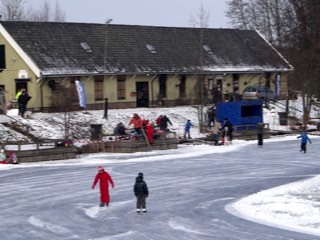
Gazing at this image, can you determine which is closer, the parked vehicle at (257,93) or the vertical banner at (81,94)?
the vertical banner at (81,94)

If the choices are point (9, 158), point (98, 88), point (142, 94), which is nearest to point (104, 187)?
point (9, 158)

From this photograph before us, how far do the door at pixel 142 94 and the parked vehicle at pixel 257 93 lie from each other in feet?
27.0

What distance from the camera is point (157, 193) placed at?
85.4 ft

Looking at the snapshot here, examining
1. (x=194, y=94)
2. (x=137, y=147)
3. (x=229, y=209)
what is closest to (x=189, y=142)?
(x=137, y=147)

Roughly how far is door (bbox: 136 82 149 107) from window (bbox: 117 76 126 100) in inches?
51.5

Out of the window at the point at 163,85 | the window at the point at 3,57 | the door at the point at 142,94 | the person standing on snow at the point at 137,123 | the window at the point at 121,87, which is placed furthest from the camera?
the window at the point at 163,85

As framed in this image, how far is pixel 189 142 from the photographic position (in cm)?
4484

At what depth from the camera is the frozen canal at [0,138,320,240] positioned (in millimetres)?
19250

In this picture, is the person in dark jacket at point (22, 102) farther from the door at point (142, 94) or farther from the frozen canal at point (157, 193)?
the door at point (142, 94)

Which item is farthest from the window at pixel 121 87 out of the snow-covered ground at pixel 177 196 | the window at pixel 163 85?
the snow-covered ground at pixel 177 196

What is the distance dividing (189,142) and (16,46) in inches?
521

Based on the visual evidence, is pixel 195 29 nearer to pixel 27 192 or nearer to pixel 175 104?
pixel 175 104

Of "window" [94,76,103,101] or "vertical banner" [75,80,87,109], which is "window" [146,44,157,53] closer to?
"window" [94,76,103,101]

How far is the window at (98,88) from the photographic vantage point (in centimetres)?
5353
